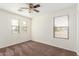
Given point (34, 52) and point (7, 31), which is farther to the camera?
point (7, 31)

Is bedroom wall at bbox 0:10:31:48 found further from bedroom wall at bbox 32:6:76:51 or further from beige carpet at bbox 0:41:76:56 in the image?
bedroom wall at bbox 32:6:76:51

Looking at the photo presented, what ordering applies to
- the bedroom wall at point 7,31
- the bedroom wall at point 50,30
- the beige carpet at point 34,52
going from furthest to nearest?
1. the bedroom wall at point 7,31
2. the bedroom wall at point 50,30
3. the beige carpet at point 34,52

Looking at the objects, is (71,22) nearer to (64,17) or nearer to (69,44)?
(64,17)

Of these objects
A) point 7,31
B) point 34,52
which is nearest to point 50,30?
point 34,52

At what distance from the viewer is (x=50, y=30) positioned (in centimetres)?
427

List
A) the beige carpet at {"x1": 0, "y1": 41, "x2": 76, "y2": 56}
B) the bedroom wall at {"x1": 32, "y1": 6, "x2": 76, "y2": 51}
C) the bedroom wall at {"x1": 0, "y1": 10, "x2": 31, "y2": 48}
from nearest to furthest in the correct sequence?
the beige carpet at {"x1": 0, "y1": 41, "x2": 76, "y2": 56}, the bedroom wall at {"x1": 32, "y1": 6, "x2": 76, "y2": 51}, the bedroom wall at {"x1": 0, "y1": 10, "x2": 31, "y2": 48}

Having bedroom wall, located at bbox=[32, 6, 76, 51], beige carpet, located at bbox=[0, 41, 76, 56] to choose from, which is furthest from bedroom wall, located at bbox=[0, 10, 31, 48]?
Answer: bedroom wall, located at bbox=[32, 6, 76, 51]

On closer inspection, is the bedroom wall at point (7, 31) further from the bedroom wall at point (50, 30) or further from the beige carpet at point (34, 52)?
the bedroom wall at point (50, 30)

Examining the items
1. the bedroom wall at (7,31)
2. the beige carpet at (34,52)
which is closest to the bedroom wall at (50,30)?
the beige carpet at (34,52)

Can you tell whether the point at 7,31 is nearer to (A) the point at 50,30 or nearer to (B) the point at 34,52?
(B) the point at 34,52

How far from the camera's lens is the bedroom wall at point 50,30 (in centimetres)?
317

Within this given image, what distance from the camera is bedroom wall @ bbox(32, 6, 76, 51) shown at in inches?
125

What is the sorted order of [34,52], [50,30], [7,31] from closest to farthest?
1. [34,52]
2. [7,31]
3. [50,30]

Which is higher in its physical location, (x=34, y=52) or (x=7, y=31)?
(x=7, y=31)
